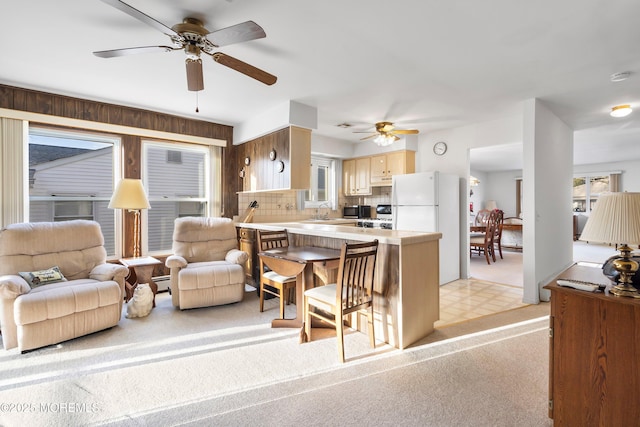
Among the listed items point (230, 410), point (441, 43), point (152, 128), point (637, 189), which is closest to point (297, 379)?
point (230, 410)

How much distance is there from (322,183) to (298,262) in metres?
3.87

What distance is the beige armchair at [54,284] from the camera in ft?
8.13

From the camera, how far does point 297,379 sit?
83.1 inches

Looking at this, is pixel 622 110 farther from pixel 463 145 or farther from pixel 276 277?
pixel 276 277

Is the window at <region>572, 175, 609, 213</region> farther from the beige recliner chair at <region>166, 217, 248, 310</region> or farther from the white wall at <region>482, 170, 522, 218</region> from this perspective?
the beige recliner chair at <region>166, 217, 248, 310</region>

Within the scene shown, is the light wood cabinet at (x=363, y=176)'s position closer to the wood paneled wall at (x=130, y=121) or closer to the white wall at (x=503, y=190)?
the wood paneled wall at (x=130, y=121)

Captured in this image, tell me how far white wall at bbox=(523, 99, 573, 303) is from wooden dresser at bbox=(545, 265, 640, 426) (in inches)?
101

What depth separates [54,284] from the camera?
2852 mm

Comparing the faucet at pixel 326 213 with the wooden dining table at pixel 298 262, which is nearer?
the wooden dining table at pixel 298 262

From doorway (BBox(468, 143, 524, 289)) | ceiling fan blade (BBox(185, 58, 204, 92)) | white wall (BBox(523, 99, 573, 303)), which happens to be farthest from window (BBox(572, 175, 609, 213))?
A: ceiling fan blade (BBox(185, 58, 204, 92))

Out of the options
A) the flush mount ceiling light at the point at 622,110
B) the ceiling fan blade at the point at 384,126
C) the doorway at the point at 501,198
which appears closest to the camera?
the flush mount ceiling light at the point at 622,110

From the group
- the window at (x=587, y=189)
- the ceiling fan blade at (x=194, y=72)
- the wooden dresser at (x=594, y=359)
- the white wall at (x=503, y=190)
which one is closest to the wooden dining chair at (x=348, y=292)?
the wooden dresser at (x=594, y=359)

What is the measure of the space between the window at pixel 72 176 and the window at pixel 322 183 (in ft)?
10.4

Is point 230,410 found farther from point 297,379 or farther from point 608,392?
point 608,392
